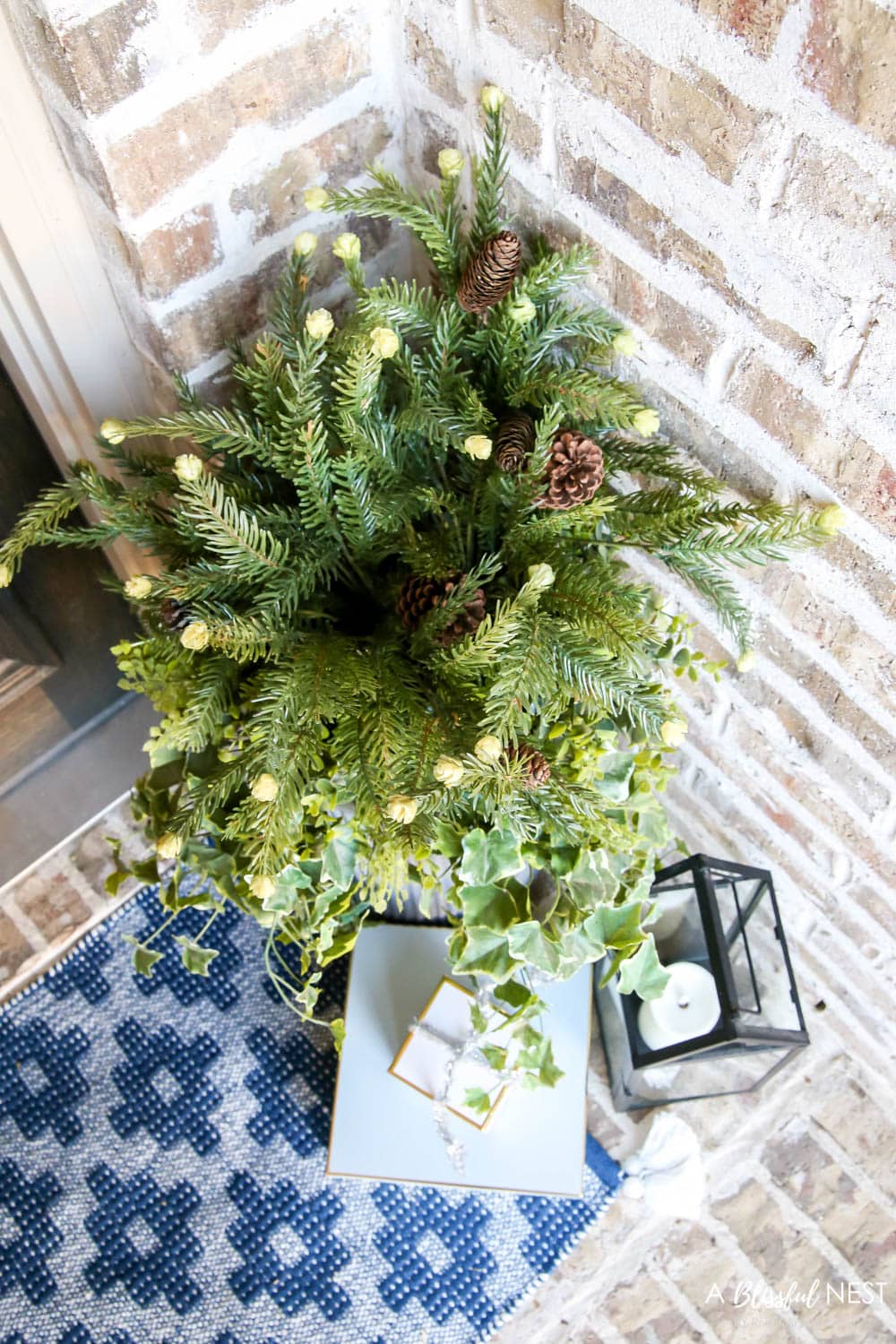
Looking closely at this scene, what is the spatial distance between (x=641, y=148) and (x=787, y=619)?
374 millimetres

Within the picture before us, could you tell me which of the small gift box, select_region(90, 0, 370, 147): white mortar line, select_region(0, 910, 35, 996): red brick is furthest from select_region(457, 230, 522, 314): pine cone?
select_region(0, 910, 35, 996): red brick

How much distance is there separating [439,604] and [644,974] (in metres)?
0.39

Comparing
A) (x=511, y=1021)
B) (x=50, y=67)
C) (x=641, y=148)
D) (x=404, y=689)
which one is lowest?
(x=511, y=1021)

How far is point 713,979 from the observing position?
1.05 meters

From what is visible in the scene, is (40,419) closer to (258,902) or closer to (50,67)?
(50,67)

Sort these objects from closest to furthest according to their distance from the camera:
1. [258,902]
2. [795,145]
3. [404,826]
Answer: [795,145], [404,826], [258,902]

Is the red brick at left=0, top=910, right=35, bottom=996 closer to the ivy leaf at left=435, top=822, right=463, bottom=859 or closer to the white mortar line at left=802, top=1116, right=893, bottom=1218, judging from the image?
the ivy leaf at left=435, top=822, right=463, bottom=859

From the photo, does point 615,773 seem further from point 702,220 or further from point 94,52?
point 94,52

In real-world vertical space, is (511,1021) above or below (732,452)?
below

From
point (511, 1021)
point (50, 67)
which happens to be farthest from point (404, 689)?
point (50, 67)

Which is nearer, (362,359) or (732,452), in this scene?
(362,359)

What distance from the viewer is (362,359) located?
0.69m

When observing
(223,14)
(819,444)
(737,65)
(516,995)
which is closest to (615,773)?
(516,995)

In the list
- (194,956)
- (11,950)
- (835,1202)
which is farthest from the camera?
(11,950)
